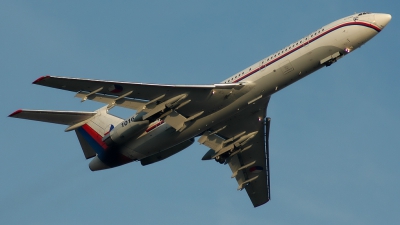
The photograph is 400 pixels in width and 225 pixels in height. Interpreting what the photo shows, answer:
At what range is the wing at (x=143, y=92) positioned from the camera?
5733 cm

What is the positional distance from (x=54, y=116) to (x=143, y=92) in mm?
9897

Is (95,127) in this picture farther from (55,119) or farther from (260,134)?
(260,134)

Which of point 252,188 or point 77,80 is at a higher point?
point 77,80

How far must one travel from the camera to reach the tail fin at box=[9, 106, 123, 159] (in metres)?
65.1

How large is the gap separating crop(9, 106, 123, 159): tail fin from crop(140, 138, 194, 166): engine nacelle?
14.7ft

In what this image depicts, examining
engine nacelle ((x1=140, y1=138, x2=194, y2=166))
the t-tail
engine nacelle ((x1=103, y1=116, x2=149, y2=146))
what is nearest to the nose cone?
engine nacelle ((x1=140, y1=138, x2=194, y2=166))

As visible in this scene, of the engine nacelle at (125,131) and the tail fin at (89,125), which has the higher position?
the tail fin at (89,125)

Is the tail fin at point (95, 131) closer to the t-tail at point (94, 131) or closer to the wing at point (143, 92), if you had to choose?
the t-tail at point (94, 131)

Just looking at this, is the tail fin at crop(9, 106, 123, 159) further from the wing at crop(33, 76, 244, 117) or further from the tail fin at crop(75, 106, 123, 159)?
the wing at crop(33, 76, 244, 117)

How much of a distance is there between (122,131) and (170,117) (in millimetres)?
5124

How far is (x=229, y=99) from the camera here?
5925 cm

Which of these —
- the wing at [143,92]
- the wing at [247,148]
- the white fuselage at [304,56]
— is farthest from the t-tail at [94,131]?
the white fuselage at [304,56]

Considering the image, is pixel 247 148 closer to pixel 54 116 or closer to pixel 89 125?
pixel 89 125

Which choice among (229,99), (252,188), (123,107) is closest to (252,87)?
(229,99)
